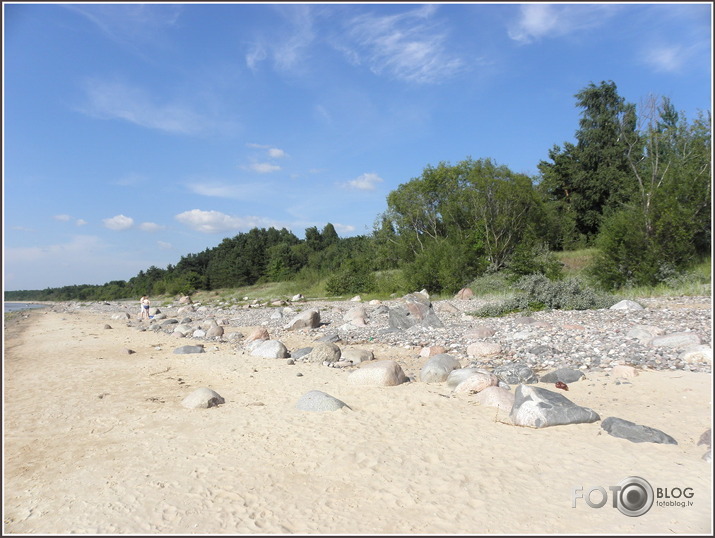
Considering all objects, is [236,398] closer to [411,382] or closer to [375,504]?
[411,382]

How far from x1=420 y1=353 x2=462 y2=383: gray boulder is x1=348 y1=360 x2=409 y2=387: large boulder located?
0.33 metres

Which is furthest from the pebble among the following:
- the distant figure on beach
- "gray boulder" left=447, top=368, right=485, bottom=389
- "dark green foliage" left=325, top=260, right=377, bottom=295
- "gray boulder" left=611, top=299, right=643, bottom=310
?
"dark green foliage" left=325, top=260, right=377, bottom=295

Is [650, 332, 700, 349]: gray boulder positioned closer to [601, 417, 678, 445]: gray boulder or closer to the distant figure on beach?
[601, 417, 678, 445]: gray boulder

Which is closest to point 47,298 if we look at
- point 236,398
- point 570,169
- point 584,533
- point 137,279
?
point 137,279

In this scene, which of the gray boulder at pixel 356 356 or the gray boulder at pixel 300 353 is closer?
the gray boulder at pixel 356 356

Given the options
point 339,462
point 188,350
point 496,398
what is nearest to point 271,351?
point 188,350

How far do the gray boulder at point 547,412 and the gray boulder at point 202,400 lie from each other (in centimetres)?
398

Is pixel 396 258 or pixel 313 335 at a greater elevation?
pixel 396 258

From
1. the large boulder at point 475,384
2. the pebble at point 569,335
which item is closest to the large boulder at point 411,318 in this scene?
the pebble at point 569,335

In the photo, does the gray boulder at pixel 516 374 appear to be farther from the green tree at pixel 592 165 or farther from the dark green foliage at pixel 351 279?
the green tree at pixel 592 165

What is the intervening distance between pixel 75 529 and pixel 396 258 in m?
28.1

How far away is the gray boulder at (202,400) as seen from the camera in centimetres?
642

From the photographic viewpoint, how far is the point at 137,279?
73.4 metres

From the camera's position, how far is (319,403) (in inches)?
241
